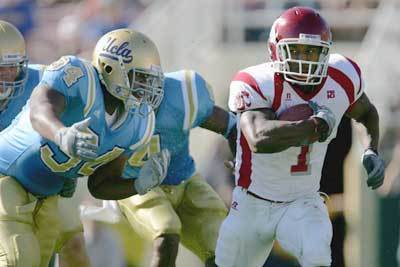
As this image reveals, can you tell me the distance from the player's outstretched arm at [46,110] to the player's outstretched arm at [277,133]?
2.49ft

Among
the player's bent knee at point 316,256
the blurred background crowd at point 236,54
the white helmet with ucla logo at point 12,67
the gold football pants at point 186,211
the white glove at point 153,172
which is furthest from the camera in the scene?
the blurred background crowd at point 236,54

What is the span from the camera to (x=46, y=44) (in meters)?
9.79

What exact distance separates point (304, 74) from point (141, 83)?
68cm

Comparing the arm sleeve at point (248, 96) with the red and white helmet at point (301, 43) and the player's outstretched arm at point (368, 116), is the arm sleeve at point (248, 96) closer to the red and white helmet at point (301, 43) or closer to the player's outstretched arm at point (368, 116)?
the red and white helmet at point (301, 43)

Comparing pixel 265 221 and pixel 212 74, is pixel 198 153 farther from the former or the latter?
pixel 265 221

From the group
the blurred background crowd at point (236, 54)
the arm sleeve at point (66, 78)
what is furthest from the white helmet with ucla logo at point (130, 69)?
the blurred background crowd at point (236, 54)

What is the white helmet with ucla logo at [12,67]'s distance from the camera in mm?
5762

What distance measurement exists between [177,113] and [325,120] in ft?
3.97

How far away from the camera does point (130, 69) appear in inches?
205

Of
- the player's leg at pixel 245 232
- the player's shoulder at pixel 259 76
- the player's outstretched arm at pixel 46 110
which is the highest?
the player's outstretched arm at pixel 46 110

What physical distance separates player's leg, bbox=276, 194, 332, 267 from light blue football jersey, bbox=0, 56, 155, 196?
712 millimetres

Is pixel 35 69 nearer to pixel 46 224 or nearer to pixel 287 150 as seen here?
pixel 46 224

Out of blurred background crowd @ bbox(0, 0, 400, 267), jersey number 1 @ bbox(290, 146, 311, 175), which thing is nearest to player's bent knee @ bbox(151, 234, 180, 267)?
jersey number 1 @ bbox(290, 146, 311, 175)

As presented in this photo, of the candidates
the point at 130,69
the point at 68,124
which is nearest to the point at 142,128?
the point at 130,69
